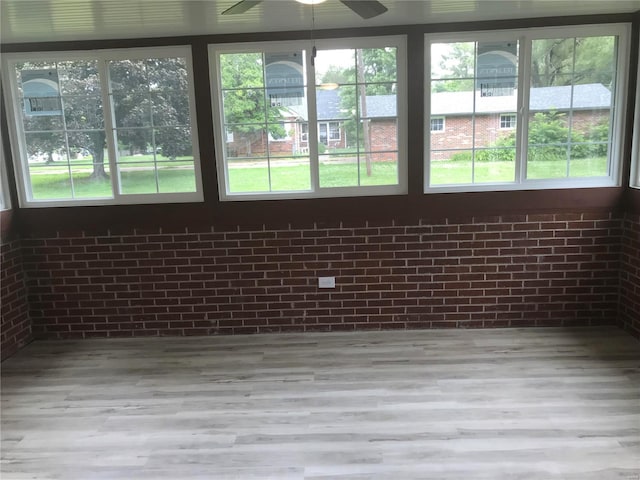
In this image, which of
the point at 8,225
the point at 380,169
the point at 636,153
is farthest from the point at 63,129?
the point at 636,153

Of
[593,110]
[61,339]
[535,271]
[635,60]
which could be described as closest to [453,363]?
[535,271]

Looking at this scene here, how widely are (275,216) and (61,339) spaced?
2099mm

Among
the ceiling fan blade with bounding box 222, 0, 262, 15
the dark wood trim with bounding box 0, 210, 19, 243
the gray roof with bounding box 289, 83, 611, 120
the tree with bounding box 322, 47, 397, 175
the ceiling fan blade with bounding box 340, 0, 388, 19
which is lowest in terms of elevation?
the dark wood trim with bounding box 0, 210, 19, 243

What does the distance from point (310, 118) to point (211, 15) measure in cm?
102

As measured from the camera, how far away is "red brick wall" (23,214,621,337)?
367 cm

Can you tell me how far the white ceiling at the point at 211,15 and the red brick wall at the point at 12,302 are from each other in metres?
1.62

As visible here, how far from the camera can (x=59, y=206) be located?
145 inches

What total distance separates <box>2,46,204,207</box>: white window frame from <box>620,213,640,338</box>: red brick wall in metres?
3.31

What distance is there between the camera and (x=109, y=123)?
3.63 meters

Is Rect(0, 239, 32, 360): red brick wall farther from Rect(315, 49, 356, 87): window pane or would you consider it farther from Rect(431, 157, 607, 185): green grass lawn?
Rect(431, 157, 607, 185): green grass lawn

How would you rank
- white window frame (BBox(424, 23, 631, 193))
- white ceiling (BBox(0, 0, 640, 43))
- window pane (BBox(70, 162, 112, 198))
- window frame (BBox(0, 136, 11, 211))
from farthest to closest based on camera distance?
window pane (BBox(70, 162, 112, 198)) < window frame (BBox(0, 136, 11, 211)) < white window frame (BBox(424, 23, 631, 193)) < white ceiling (BBox(0, 0, 640, 43))

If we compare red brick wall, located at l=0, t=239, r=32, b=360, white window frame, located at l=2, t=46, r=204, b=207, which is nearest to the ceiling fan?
white window frame, located at l=2, t=46, r=204, b=207

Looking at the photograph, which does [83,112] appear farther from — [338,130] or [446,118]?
[446,118]

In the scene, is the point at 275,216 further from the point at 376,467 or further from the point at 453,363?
the point at 376,467
